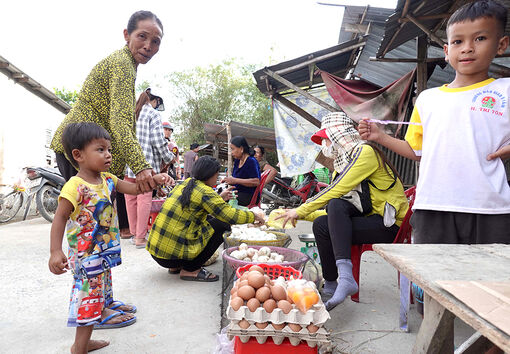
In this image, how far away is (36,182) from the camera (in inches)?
258

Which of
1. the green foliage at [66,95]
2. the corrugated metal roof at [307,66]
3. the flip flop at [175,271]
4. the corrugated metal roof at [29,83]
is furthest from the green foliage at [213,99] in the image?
the flip flop at [175,271]

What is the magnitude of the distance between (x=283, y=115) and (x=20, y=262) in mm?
5546

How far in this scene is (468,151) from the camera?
1.66 meters

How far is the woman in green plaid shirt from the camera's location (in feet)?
9.59

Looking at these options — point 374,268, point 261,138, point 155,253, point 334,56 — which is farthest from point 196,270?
point 261,138

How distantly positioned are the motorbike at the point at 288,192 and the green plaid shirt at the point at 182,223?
5.89 m

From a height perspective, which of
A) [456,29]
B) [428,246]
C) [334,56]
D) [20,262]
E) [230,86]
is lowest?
[20,262]

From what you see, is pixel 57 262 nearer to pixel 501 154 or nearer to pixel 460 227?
pixel 460 227

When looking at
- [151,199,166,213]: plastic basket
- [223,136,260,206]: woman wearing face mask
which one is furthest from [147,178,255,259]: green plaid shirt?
[223,136,260,206]: woman wearing face mask

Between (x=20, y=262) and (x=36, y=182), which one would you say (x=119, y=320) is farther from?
(x=36, y=182)

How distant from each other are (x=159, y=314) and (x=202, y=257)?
2.58 feet

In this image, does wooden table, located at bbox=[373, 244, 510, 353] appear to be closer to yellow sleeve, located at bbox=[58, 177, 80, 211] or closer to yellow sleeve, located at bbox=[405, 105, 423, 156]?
yellow sleeve, located at bbox=[405, 105, 423, 156]

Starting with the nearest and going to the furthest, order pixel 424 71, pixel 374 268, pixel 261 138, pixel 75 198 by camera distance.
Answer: pixel 75 198 → pixel 374 268 → pixel 424 71 → pixel 261 138

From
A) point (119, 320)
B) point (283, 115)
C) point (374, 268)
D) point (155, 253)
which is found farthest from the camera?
point (283, 115)
